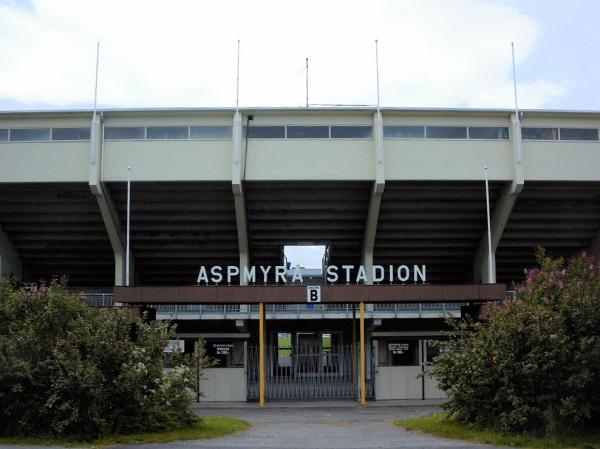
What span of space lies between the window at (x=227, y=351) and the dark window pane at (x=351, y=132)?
38.0 ft

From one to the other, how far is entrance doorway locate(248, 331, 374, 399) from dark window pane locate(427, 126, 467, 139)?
13560 millimetres

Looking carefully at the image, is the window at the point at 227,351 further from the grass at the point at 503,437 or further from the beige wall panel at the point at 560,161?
the beige wall panel at the point at 560,161

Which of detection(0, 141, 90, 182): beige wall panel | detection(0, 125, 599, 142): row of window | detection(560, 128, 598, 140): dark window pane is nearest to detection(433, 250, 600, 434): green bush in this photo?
detection(0, 125, 599, 142): row of window

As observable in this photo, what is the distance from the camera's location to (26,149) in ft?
113

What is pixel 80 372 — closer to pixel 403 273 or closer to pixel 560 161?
pixel 560 161

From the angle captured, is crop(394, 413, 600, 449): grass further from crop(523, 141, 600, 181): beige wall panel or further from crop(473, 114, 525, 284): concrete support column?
crop(523, 141, 600, 181): beige wall panel

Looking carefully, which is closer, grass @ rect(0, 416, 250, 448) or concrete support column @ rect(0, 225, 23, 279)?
grass @ rect(0, 416, 250, 448)

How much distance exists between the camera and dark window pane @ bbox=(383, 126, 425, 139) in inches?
1355

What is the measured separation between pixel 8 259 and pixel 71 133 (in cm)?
865

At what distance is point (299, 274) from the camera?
114 ft

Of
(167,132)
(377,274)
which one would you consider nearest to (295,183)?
(167,132)

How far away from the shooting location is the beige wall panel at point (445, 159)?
3381 cm

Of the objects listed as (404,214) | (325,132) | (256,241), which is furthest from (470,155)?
(256,241)

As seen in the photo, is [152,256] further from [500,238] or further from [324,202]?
[500,238]
